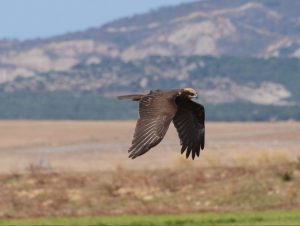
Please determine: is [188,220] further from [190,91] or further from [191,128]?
[190,91]

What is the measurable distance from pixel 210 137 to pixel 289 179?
45.0 metres

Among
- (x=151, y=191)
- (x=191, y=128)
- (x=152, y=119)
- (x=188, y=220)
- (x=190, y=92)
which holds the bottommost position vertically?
(x=188, y=220)

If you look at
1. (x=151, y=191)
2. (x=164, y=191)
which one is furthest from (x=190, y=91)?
(x=164, y=191)

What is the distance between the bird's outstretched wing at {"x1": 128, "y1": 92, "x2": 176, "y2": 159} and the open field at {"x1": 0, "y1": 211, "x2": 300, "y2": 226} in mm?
14881

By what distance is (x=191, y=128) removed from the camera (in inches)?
506

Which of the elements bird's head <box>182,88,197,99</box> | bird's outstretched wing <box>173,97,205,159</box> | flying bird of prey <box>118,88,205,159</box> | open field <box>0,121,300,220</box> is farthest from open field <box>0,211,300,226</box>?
bird's head <box>182,88,197,99</box>

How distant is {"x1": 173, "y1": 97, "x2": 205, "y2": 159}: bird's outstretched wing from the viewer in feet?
41.6

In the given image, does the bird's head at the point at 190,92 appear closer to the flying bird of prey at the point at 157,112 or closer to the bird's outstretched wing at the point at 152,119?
the flying bird of prey at the point at 157,112

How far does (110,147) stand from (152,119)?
2278 inches

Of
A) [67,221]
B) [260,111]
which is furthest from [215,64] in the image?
[67,221]

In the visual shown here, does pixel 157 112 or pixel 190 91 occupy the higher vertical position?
pixel 190 91

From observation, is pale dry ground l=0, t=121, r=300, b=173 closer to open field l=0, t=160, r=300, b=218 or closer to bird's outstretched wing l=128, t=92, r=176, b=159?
open field l=0, t=160, r=300, b=218

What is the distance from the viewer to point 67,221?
28.7 m

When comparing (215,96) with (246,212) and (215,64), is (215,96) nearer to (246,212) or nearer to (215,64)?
(215,64)
